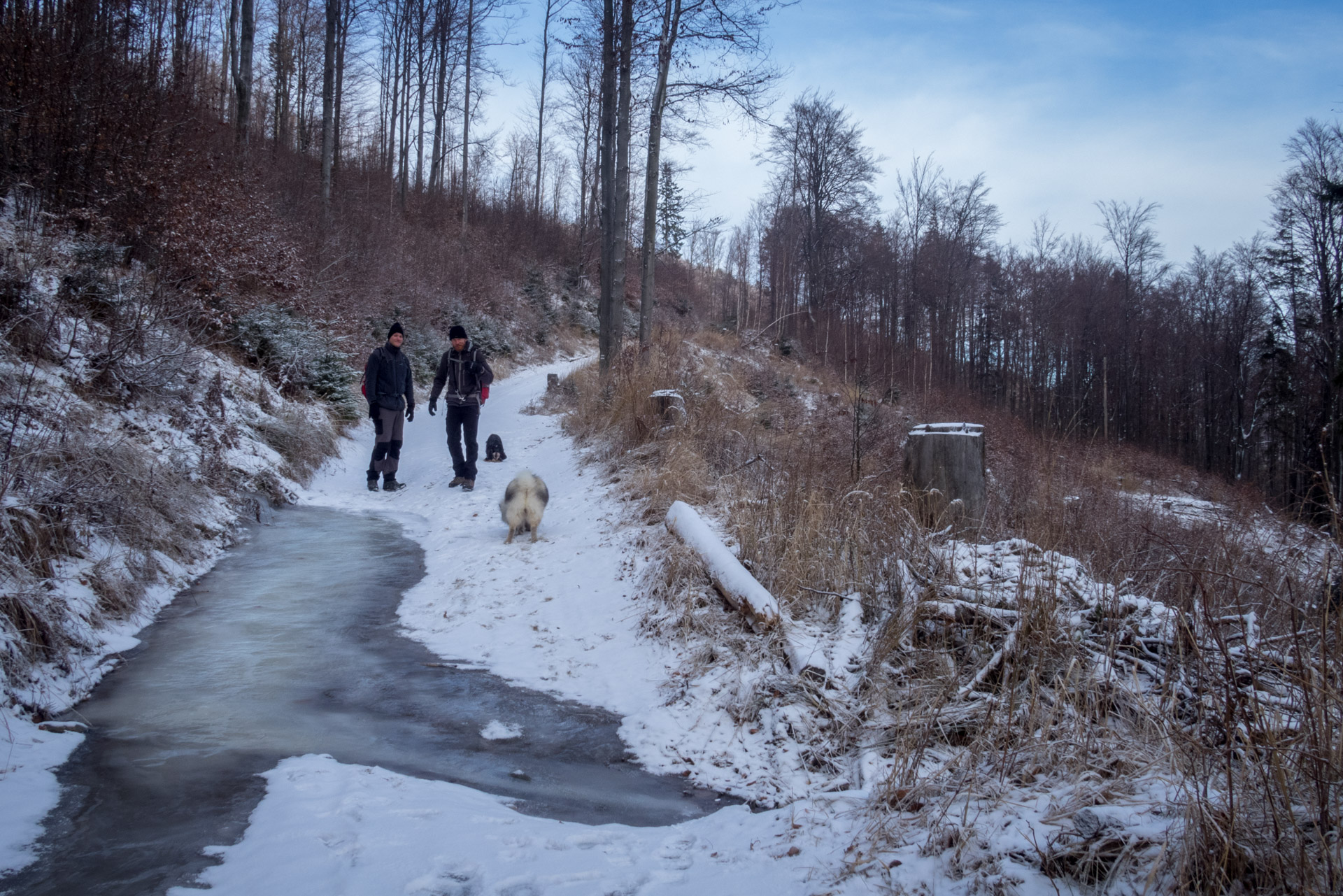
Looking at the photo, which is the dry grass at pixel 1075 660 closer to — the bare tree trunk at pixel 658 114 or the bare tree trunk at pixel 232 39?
the bare tree trunk at pixel 658 114

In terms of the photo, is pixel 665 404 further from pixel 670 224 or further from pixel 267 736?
pixel 670 224

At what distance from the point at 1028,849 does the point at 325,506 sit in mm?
8105

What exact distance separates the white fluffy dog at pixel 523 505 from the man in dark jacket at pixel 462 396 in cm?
240

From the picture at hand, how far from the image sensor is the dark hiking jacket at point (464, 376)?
9.03 meters

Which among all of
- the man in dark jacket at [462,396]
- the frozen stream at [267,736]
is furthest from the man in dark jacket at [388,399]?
the frozen stream at [267,736]

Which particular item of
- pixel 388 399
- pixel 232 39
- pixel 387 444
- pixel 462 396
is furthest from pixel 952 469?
pixel 232 39

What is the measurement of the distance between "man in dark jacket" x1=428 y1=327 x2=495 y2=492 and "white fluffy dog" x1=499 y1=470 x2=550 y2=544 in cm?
240

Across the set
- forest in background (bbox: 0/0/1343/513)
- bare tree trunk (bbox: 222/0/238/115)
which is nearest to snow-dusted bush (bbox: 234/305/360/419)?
forest in background (bbox: 0/0/1343/513)

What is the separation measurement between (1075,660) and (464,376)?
7.74 metres

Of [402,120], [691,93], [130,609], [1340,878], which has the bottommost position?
[130,609]

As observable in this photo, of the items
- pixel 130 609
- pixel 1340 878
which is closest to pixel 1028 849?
pixel 1340 878

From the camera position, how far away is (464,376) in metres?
9.02

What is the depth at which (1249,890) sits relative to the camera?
1.72 m

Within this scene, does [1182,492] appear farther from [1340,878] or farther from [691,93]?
[1340,878]
